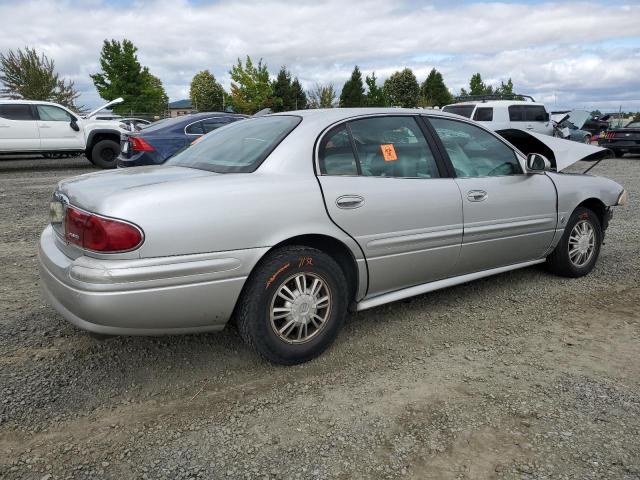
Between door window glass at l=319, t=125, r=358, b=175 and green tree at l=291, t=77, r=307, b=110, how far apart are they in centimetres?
4099

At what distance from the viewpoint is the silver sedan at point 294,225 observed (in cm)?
A: 243

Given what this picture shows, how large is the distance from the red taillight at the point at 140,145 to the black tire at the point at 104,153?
188 inches

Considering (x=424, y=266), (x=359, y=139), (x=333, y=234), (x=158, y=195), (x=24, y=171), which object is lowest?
(x=24, y=171)

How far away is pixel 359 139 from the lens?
3.22 metres

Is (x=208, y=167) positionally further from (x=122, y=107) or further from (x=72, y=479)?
(x=122, y=107)

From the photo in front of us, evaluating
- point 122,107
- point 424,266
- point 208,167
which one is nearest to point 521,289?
point 424,266

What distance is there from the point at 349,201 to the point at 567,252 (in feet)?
7.76

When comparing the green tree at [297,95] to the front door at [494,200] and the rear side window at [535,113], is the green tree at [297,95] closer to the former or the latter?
the rear side window at [535,113]

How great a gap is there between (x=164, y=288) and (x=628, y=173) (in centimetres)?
1321

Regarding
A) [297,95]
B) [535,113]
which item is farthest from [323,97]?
[535,113]

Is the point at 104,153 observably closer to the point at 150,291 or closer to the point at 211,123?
the point at 211,123

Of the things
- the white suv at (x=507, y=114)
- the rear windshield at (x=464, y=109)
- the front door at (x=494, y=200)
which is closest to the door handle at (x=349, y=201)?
the front door at (x=494, y=200)

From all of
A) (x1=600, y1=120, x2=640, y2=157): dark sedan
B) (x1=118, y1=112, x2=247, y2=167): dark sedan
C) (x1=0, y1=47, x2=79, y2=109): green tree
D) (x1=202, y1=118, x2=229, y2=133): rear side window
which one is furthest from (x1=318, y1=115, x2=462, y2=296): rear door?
(x1=0, y1=47, x2=79, y2=109): green tree

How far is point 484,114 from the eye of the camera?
48.1ft
